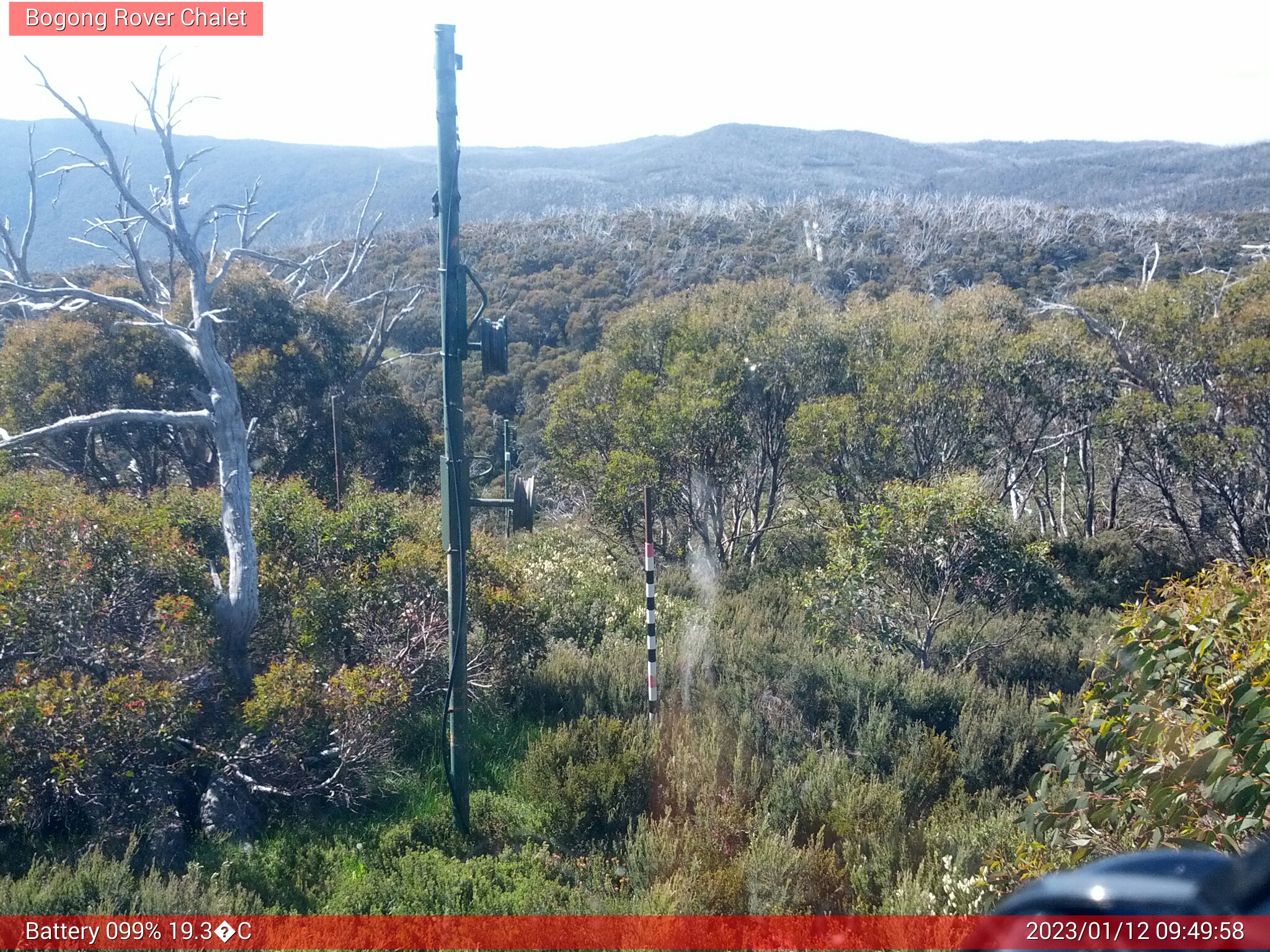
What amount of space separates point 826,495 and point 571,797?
9447 millimetres

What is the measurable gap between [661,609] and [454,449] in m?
5.07

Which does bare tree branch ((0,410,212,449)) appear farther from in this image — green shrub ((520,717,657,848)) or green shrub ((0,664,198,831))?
green shrub ((520,717,657,848))

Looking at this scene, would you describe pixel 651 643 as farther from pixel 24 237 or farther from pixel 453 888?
pixel 24 237

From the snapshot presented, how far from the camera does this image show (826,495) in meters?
13.9

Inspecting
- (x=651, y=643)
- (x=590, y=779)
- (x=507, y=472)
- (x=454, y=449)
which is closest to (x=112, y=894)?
(x=590, y=779)

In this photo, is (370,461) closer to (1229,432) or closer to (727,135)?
(1229,432)

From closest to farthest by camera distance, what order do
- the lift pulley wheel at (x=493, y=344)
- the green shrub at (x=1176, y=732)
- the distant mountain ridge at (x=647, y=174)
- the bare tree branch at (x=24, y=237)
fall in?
the green shrub at (x=1176, y=732) → the lift pulley wheel at (x=493, y=344) → the bare tree branch at (x=24, y=237) → the distant mountain ridge at (x=647, y=174)

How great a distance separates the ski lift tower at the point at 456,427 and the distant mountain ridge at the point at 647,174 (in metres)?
27.3

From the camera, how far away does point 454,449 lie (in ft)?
17.3

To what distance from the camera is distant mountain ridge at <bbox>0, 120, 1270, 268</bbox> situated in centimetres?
4019

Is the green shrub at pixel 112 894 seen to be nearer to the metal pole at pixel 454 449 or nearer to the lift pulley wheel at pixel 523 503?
the metal pole at pixel 454 449

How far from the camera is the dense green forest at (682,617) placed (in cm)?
423

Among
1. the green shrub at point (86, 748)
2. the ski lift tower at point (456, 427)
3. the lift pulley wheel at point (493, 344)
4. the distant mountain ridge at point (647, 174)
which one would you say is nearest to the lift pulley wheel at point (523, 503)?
the ski lift tower at point (456, 427)

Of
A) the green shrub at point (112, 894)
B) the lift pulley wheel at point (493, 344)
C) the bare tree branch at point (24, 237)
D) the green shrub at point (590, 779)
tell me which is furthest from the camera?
the bare tree branch at point (24, 237)
